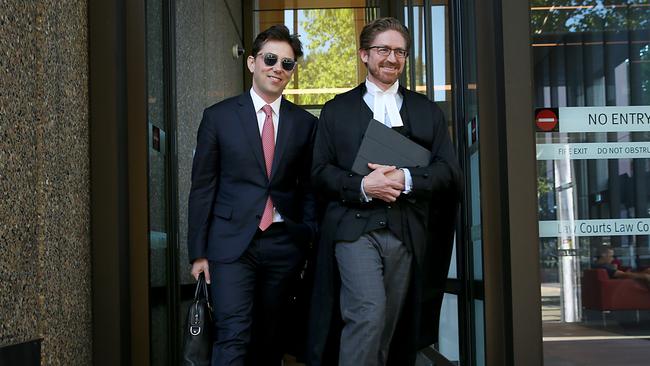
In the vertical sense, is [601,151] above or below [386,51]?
below

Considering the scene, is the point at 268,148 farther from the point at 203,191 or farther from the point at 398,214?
the point at 398,214

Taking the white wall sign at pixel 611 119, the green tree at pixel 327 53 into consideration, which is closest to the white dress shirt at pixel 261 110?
the white wall sign at pixel 611 119

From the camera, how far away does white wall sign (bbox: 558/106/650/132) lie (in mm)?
3523

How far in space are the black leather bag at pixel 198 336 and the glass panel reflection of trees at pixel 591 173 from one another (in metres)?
1.35

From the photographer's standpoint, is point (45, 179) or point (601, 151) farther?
point (601, 151)

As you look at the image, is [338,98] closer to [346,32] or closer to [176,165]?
[176,165]

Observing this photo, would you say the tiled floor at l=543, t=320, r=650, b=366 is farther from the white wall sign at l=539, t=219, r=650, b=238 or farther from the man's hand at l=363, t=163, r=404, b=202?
the man's hand at l=363, t=163, r=404, b=202

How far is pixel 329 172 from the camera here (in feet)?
11.4

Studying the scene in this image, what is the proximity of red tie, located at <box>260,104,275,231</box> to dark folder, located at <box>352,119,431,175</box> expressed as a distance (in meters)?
0.45

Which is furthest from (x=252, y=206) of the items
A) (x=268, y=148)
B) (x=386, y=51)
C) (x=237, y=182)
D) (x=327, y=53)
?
(x=327, y=53)

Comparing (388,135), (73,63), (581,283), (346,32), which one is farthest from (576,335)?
(346,32)

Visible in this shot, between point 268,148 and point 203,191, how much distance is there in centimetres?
34

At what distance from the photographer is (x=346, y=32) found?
1067cm

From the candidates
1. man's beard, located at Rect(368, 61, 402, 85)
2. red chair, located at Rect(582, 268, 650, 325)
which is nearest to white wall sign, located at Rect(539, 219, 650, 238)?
red chair, located at Rect(582, 268, 650, 325)
